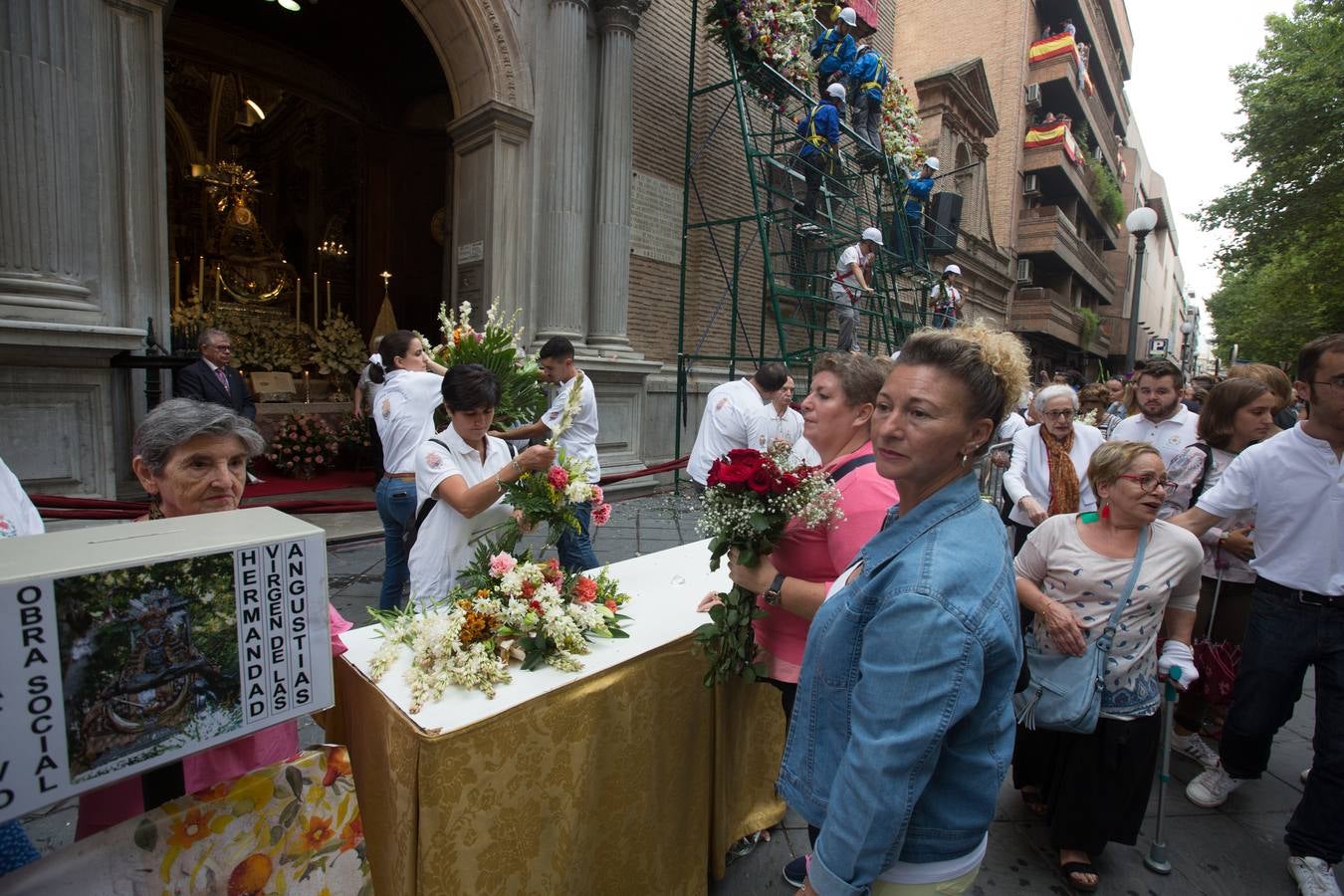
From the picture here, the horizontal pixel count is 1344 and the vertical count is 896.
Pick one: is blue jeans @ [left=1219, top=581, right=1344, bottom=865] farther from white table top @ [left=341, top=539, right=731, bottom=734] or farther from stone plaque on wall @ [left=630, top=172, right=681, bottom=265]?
stone plaque on wall @ [left=630, top=172, right=681, bottom=265]

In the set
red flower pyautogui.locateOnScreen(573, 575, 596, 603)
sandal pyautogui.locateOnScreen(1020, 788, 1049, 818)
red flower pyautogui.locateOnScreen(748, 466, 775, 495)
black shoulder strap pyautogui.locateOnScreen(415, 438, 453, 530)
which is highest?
red flower pyautogui.locateOnScreen(748, 466, 775, 495)

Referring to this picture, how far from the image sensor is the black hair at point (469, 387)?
2.70m

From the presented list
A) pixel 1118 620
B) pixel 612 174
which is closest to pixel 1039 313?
pixel 612 174

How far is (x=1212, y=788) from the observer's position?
10.4 feet

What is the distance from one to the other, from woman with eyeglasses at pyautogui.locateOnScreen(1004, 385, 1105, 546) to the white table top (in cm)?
220

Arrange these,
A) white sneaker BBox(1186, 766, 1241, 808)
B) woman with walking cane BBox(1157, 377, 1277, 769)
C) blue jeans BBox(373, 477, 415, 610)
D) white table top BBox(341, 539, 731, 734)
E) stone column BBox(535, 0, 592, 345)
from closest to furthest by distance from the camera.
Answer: white table top BBox(341, 539, 731, 734)
white sneaker BBox(1186, 766, 1241, 808)
woman with walking cane BBox(1157, 377, 1277, 769)
blue jeans BBox(373, 477, 415, 610)
stone column BBox(535, 0, 592, 345)

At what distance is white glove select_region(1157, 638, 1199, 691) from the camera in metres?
2.52

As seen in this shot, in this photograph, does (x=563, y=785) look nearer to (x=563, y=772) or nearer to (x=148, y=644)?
(x=563, y=772)

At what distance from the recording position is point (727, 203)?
10.9m

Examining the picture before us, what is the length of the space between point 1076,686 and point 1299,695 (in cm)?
107

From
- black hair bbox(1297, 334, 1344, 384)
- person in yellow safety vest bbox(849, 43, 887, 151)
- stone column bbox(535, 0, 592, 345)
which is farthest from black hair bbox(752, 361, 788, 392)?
person in yellow safety vest bbox(849, 43, 887, 151)

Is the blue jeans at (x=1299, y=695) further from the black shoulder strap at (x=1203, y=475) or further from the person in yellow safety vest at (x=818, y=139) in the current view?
the person in yellow safety vest at (x=818, y=139)

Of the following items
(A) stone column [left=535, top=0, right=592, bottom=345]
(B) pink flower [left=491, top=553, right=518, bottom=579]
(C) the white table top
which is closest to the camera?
(C) the white table top

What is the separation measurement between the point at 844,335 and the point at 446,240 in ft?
22.7
